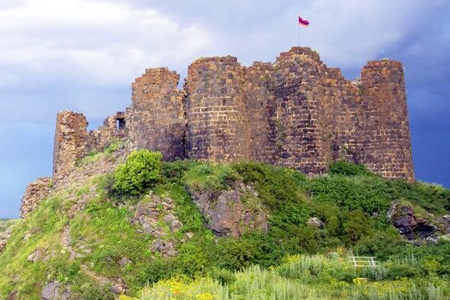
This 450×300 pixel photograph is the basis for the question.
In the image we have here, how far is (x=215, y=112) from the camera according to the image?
96.3ft

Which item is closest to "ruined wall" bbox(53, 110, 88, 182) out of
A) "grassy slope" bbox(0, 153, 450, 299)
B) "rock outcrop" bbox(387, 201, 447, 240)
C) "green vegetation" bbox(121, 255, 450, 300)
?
"grassy slope" bbox(0, 153, 450, 299)

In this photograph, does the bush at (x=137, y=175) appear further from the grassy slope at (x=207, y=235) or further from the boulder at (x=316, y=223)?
the boulder at (x=316, y=223)

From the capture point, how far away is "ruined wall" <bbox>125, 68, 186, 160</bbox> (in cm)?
3053

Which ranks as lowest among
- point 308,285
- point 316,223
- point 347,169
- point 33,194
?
point 308,285

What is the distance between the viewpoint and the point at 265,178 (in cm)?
2708

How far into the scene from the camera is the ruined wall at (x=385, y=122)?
3228 centimetres

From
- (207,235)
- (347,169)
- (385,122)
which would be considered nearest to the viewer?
(207,235)

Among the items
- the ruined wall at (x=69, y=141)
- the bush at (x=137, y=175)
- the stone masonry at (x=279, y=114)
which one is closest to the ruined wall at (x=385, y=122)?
the stone masonry at (x=279, y=114)

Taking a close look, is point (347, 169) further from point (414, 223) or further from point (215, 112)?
point (215, 112)

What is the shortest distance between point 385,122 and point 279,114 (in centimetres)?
589

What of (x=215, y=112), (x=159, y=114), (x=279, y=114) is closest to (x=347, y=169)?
(x=279, y=114)

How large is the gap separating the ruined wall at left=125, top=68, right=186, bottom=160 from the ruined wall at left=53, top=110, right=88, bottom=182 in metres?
6.67

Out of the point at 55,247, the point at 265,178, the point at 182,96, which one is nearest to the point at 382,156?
the point at 265,178

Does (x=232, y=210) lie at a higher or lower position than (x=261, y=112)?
lower
